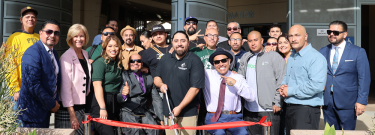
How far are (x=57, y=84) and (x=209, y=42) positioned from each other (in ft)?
8.04

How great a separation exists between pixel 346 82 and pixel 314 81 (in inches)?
30.7

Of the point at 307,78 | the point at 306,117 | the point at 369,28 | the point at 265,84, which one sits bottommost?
the point at 306,117

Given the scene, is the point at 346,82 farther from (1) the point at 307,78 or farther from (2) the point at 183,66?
(2) the point at 183,66

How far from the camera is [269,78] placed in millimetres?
4258

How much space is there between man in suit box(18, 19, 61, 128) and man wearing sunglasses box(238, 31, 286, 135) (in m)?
2.91

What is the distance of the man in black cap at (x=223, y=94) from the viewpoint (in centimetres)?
382

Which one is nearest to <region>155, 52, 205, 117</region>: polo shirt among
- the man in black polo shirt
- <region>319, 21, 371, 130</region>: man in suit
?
the man in black polo shirt

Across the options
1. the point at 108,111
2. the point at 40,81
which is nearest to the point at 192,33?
the point at 108,111

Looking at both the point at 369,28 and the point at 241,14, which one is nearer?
the point at 241,14

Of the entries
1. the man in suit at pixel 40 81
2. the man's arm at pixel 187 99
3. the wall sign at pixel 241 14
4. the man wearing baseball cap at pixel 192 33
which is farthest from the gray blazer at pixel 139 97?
the wall sign at pixel 241 14

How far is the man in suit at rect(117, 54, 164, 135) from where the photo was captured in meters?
4.13

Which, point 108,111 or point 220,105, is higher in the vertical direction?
point 220,105

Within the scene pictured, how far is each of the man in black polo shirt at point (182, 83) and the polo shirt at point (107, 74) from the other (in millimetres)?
649

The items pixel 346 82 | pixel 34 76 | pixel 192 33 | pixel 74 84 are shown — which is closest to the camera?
pixel 34 76
